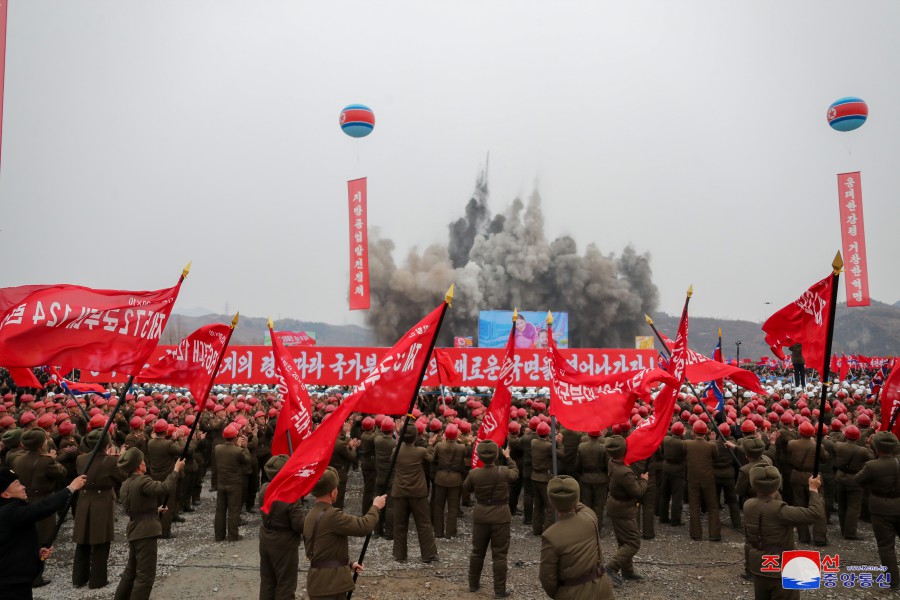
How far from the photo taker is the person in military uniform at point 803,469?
9.10 m

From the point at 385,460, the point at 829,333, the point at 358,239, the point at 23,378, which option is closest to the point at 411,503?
the point at 385,460

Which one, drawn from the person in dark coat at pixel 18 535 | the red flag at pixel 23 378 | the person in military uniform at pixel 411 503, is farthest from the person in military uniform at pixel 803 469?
the red flag at pixel 23 378

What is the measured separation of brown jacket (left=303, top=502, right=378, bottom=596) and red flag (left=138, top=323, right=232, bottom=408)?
111 inches

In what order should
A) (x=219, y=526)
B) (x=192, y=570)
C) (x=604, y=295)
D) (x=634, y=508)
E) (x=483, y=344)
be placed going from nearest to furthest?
(x=634, y=508) → (x=192, y=570) → (x=219, y=526) → (x=483, y=344) → (x=604, y=295)

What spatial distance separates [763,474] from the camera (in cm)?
566

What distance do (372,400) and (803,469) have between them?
728 cm

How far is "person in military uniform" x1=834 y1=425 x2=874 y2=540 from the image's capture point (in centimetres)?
907

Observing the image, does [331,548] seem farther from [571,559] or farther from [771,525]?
[771,525]

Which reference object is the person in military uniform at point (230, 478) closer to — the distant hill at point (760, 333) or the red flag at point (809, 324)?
the red flag at point (809, 324)

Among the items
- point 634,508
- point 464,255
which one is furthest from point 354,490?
point 464,255

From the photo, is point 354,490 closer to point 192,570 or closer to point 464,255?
point 192,570

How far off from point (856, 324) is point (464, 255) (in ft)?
297

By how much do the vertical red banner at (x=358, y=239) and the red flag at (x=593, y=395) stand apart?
18.2 meters

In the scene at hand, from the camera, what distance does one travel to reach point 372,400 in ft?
18.8
